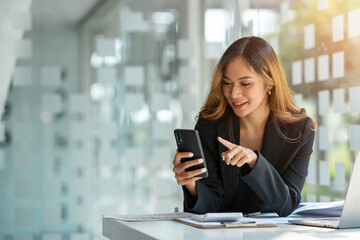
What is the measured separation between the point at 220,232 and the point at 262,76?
1.02 meters

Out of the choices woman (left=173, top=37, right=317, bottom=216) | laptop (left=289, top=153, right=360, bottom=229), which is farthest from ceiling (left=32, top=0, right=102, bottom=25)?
laptop (left=289, top=153, right=360, bottom=229)

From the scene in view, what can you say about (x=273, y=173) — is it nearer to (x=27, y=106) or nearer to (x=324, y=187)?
(x=324, y=187)

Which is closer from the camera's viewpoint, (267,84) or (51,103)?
(267,84)

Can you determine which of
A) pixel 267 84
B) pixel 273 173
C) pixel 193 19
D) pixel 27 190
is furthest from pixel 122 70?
pixel 273 173

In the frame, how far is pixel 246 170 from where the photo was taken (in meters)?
2.22

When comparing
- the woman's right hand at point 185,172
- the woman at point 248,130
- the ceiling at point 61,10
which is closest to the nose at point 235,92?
the woman at point 248,130

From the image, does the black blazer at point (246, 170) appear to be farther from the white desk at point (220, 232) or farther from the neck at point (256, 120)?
the white desk at point (220, 232)

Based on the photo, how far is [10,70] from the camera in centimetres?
435

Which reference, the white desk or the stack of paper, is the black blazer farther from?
the white desk

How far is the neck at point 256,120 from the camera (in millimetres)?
2348

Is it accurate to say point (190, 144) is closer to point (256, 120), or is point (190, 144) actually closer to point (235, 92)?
point (235, 92)

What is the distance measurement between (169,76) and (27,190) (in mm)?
1543

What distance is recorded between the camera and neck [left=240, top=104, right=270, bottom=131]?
2348 millimetres

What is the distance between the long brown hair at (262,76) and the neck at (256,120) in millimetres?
35
